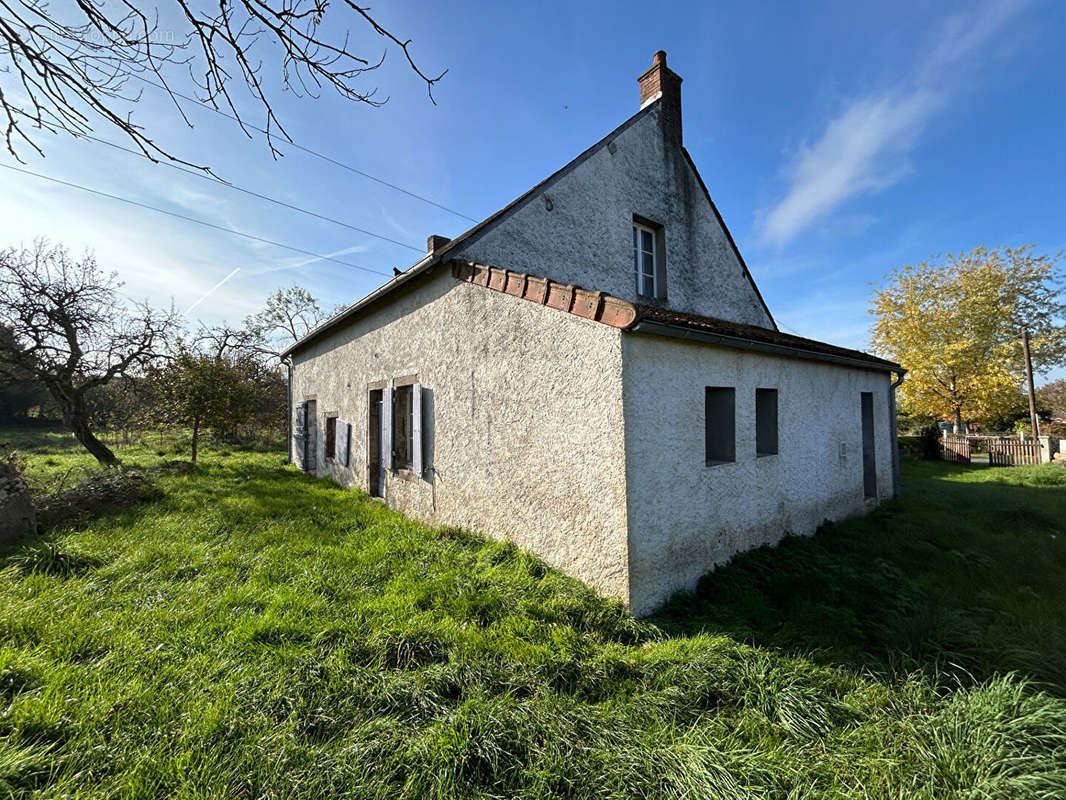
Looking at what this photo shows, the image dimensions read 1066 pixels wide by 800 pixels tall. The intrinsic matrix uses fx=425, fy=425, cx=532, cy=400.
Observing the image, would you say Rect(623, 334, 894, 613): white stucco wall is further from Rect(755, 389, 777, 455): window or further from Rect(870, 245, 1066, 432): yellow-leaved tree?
Rect(870, 245, 1066, 432): yellow-leaved tree

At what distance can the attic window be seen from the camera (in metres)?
8.13

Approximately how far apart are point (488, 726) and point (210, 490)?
8979 mm

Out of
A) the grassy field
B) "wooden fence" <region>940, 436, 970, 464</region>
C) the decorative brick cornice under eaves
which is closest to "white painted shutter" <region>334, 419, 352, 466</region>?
the grassy field

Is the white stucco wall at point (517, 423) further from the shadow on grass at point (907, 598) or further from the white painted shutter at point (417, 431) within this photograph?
the shadow on grass at point (907, 598)

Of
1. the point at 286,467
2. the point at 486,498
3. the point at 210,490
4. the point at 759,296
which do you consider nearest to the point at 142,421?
the point at 286,467

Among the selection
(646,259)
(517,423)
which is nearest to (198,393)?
(517,423)

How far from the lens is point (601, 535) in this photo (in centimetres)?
398

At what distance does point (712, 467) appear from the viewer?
461cm

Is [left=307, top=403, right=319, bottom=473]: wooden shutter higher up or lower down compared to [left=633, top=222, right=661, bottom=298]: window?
lower down

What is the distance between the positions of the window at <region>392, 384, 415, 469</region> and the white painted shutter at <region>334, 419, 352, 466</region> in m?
2.51

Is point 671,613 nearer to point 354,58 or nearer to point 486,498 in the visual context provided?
point 486,498

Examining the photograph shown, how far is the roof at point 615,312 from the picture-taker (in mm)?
3766

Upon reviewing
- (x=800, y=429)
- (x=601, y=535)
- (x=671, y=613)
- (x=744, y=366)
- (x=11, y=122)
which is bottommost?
(x=671, y=613)

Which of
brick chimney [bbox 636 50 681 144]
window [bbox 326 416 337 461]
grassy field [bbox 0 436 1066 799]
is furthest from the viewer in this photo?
window [bbox 326 416 337 461]
